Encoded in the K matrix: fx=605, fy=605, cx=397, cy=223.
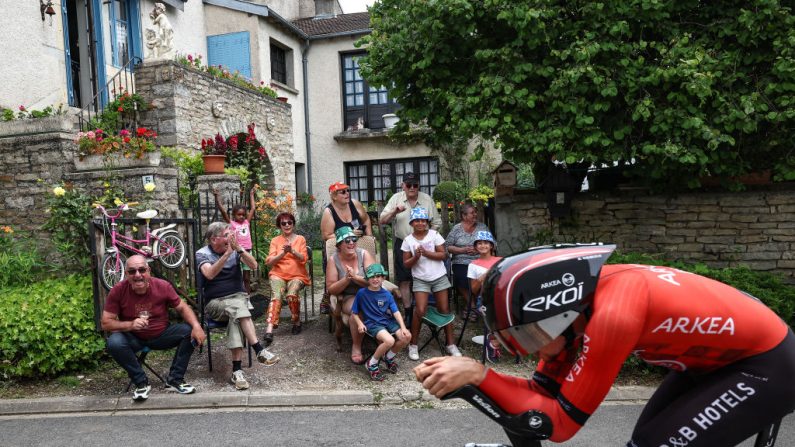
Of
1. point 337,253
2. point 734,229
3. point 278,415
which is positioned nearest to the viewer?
point 278,415

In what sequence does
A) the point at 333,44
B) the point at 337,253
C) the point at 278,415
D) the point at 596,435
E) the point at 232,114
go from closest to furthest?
the point at 596,435, the point at 278,415, the point at 337,253, the point at 232,114, the point at 333,44

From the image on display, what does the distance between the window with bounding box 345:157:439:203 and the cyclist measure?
1751 cm

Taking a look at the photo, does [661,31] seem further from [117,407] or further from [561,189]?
[117,407]

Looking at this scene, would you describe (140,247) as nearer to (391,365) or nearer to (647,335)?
(391,365)

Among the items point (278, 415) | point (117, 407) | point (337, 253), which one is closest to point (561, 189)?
point (337, 253)

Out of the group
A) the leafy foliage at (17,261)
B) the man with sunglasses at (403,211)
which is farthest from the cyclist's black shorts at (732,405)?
the leafy foliage at (17,261)

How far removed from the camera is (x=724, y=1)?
23.1 feet

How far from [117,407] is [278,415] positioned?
62.7 inches

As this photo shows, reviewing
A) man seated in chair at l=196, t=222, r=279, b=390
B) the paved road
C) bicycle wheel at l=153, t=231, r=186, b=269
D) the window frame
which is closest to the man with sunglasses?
man seated in chair at l=196, t=222, r=279, b=390

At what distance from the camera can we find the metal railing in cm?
1097

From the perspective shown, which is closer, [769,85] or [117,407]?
[117,407]

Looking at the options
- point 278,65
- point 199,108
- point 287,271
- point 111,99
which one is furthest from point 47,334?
point 278,65

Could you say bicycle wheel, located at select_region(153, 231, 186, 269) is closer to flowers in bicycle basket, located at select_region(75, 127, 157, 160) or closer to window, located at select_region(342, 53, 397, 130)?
flowers in bicycle basket, located at select_region(75, 127, 157, 160)

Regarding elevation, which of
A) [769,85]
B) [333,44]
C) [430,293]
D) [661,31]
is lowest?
[430,293]
